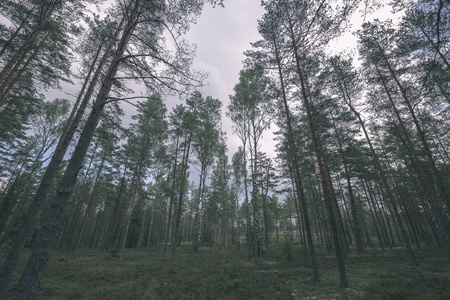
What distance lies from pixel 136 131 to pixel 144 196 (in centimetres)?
984

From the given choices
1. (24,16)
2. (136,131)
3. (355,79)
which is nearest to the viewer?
(24,16)

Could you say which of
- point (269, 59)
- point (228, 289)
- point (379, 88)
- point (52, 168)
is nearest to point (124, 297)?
point (228, 289)

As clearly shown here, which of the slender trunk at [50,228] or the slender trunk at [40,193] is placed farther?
the slender trunk at [40,193]

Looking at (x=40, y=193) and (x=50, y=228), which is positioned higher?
(x=40, y=193)

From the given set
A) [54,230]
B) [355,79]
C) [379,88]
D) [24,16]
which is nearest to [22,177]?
[24,16]

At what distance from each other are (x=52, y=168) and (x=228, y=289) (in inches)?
358

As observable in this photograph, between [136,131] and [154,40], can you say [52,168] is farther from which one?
[136,131]

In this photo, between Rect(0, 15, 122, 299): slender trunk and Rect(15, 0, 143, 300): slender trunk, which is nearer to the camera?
Rect(15, 0, 143, 300): slender trunk

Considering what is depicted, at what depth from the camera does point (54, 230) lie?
11.4ft

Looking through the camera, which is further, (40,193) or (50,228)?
(40,193)

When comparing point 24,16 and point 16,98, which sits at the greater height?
point 24,16

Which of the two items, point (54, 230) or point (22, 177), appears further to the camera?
point (22, 177)

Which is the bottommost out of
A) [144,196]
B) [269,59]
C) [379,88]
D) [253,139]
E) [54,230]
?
[54,230]

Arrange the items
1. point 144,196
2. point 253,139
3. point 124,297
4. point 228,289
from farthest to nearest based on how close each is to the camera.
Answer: point 144,196 → point 253,139 → point 228,289 → point 124,297
